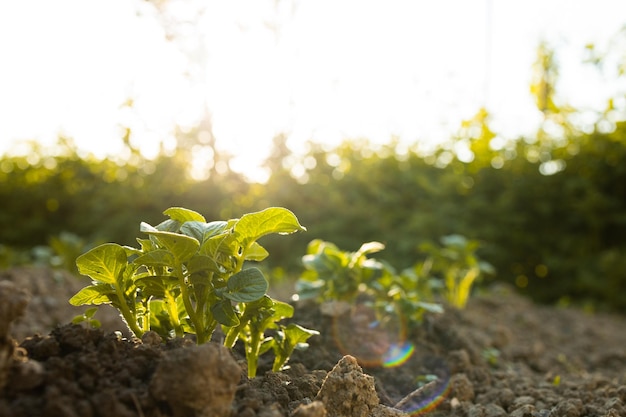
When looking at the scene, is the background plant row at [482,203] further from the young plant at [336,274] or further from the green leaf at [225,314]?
the green leaf at [225,314]

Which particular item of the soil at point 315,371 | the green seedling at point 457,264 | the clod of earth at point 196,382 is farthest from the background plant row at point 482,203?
the clod of earth at point 196,382

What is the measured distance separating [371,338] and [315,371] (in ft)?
2.79

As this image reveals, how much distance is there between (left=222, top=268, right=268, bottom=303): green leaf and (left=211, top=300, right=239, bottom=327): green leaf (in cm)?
4

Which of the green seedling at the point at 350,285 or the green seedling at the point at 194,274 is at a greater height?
the green seedling at the point at 194,274

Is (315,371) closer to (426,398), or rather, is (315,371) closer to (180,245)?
(426,398)

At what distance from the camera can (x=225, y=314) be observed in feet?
4.86

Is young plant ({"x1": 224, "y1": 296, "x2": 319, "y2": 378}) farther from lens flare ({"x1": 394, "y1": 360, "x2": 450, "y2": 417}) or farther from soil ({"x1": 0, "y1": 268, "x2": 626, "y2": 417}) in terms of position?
lens flare ({"x1": 394, "y1": 360, "x2": 450, "y2": 417})

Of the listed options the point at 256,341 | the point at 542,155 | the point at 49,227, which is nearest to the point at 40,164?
the point at 49,227

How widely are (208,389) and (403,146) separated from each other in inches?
243

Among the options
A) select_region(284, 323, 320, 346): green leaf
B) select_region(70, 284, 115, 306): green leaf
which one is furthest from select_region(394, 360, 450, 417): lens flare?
select_region(70, 284, 115, 306): green leaf

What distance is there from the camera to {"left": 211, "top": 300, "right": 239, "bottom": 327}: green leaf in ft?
4.84

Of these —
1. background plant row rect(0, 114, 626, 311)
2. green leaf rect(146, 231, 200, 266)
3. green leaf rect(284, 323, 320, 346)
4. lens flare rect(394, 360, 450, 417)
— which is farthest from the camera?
background plant row rect(0, 114, 626, 311)

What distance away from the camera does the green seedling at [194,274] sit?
4.72 ft

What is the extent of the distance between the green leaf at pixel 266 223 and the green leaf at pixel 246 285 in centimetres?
11
